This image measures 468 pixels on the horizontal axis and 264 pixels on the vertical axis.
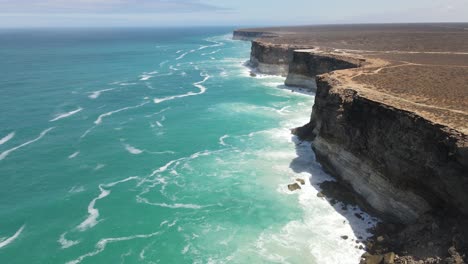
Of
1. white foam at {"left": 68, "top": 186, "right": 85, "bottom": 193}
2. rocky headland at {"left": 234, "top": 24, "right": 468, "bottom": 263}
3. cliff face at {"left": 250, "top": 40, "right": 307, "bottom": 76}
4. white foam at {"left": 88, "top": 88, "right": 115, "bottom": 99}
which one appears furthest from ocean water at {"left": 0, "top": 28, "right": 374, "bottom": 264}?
cliff face at {"left": 250, "top": 40, "right": 307, "bottom": 76}

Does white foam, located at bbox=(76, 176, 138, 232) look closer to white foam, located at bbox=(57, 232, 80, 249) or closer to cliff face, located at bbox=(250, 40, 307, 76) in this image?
white foam, located at bbox=(57, 232, 80, 249)

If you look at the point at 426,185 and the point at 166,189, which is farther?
the point at 166,189

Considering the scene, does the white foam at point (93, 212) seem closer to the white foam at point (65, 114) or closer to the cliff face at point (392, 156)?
the cliff face at point (392, 156)

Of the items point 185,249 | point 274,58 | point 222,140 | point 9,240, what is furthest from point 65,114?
point 274,58

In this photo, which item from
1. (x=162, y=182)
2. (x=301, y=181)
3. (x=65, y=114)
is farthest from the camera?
(x=65, y=114)

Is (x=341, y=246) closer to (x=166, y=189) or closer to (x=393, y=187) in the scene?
(x=393, y=187)

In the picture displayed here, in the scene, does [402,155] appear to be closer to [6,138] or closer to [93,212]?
[93,212]

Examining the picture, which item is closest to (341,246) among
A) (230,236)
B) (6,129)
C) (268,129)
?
(230,236)
